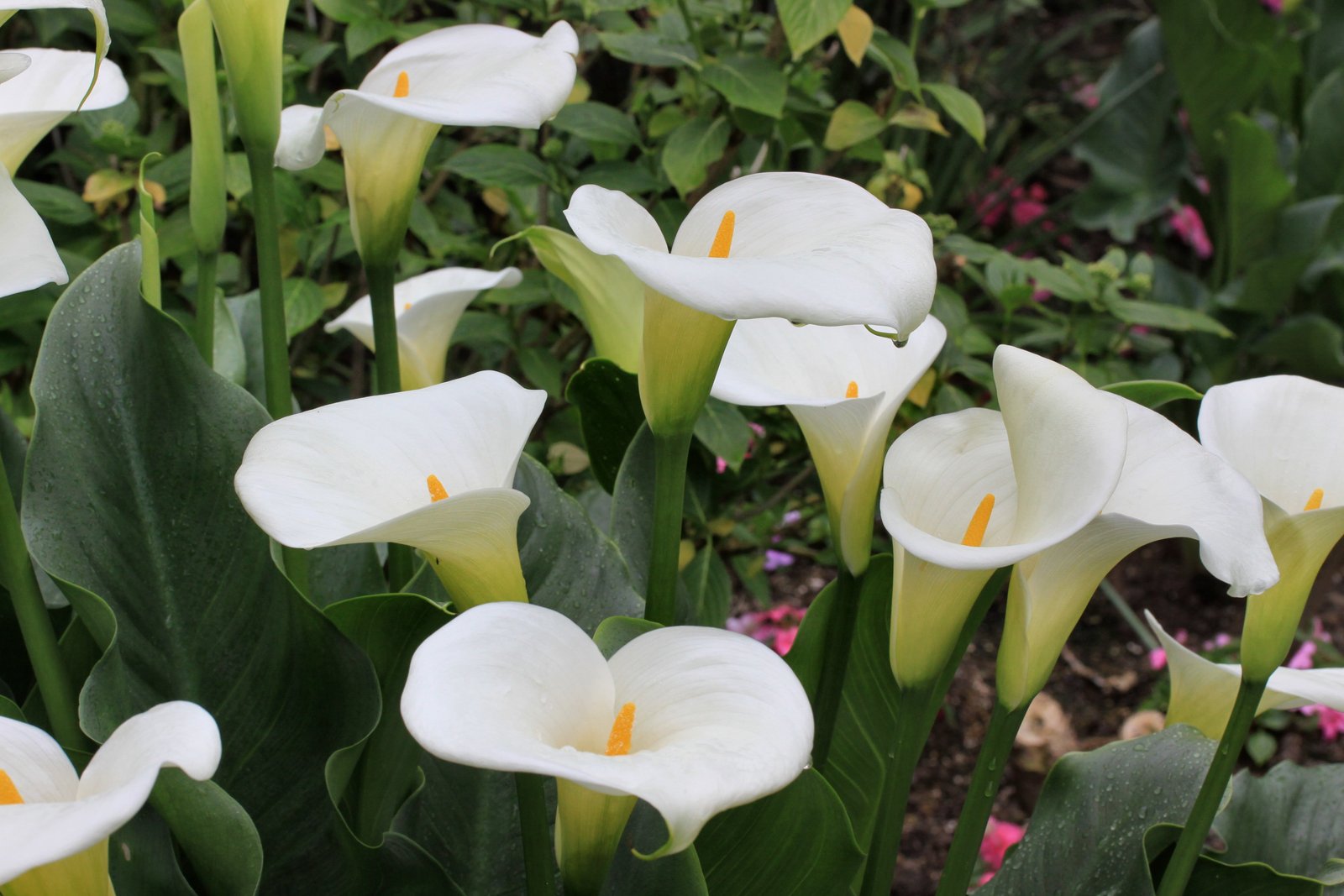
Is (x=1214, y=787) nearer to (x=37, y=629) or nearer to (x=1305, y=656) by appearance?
(x=37, y=629)

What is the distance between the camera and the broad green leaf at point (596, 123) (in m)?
0.94

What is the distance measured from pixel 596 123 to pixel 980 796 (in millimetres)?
650

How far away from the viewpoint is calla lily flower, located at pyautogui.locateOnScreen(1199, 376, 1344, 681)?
422 mm

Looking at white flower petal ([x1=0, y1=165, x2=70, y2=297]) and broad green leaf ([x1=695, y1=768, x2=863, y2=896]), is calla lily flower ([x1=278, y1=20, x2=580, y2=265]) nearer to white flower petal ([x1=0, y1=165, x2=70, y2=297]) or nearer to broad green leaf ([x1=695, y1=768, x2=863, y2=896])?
white flower petal ([x1=0, y1=165, x2=70, y2=297])

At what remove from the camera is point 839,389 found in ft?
1.73

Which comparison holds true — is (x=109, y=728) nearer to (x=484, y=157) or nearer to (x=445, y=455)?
(x=445, y=455)

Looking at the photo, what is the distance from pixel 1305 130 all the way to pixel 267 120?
1945mm

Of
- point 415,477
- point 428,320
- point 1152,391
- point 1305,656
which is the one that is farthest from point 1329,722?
point 415,477

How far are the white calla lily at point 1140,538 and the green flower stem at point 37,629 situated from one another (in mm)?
353

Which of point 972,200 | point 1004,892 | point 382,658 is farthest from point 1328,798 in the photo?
point 972,200

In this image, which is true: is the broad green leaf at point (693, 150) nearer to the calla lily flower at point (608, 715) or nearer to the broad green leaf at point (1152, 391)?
the broad green leaf at point (1152, 391)

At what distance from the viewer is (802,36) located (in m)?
0.82

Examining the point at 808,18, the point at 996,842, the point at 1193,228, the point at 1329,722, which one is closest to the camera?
the point at 808,18

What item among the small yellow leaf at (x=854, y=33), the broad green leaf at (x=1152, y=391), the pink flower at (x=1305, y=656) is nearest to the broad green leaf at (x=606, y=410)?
the broad green leaf at (x=1152, y=391)
